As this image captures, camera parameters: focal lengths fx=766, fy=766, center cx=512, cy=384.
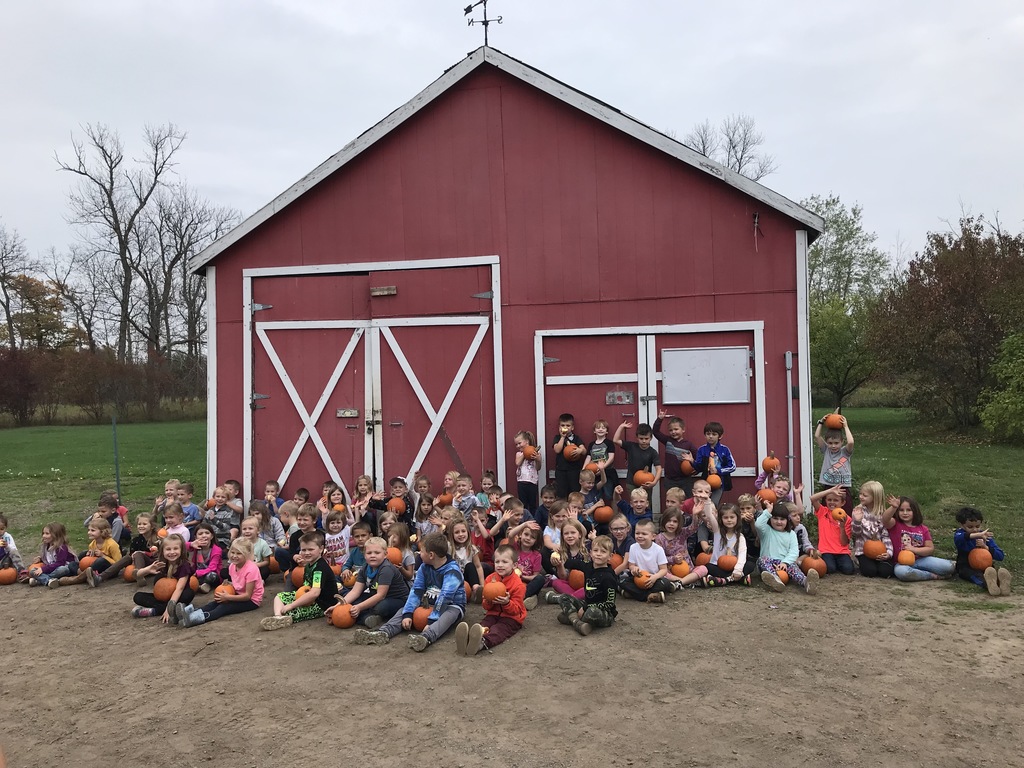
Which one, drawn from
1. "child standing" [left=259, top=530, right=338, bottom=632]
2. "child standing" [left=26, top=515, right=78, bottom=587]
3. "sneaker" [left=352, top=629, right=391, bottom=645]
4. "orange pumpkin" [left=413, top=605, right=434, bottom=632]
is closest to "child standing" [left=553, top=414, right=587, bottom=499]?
"child standing" [left=259, top=530, right=338, bottom=632]

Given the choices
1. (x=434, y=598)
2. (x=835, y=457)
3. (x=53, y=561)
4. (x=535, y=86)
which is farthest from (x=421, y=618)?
(x=535, y=86)

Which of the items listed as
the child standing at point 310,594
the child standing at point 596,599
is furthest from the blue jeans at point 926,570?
the child standing at point 310,594

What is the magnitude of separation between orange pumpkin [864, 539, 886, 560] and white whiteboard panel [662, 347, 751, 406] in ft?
8.10

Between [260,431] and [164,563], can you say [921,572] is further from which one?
[260,431]

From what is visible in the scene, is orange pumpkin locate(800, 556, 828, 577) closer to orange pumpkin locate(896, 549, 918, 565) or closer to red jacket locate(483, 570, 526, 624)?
orange pumpkin locate(896, 549, 918, 565)

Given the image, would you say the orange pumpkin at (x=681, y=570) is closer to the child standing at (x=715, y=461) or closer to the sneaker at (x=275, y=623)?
the child standing at (x=715, y=461)

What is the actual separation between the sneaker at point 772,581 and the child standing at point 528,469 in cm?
326

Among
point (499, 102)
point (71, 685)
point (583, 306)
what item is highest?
point (499, 102)

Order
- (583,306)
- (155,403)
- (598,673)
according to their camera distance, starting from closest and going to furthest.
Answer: (598,673) < (583,306) < (155,403)

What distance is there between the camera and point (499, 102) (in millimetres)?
10156

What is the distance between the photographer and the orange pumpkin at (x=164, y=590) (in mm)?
6922

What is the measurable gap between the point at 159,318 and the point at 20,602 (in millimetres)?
42072

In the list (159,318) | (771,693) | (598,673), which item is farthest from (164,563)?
(159,318)

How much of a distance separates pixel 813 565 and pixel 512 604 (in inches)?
127
